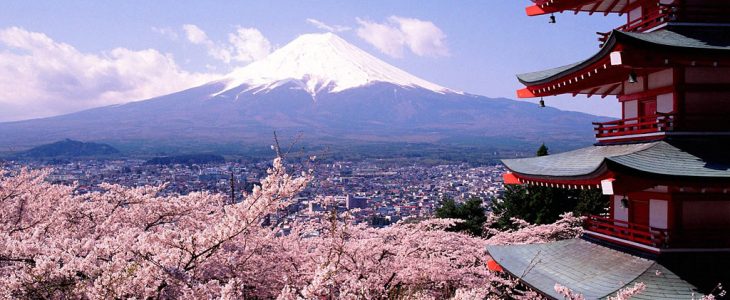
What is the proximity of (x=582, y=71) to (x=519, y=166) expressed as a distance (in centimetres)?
191

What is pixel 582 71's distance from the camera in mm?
8062

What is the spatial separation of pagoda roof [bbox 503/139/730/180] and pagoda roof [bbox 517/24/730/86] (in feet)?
3.92

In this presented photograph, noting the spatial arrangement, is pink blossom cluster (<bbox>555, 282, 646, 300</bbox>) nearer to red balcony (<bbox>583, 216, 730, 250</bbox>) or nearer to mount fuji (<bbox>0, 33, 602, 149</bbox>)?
red balcony (<bbox>583, 216, 730, 250</bbox>)

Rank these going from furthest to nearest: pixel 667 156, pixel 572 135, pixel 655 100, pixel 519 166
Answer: pixel 572 135, pixel 519 166, pixel 655 100, pixel 667 156

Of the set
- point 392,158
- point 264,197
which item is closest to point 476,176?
point 392,158

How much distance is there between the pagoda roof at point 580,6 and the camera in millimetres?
9094

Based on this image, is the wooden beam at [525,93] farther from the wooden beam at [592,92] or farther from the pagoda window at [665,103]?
the pagoda window at [665,103]

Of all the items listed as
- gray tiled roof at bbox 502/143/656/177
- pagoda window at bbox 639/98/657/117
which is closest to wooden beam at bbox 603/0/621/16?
pagoda window at bbox 639/98/657/117

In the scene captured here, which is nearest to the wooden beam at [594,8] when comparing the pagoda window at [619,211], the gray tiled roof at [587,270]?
the pagoda window at [619,211]

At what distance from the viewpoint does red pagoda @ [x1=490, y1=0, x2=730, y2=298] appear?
6.67 metres

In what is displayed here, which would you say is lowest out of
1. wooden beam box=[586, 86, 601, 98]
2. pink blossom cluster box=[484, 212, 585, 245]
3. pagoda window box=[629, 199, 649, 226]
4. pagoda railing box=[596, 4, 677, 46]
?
pink blossom cluster box=[484, 212, 585, 245]

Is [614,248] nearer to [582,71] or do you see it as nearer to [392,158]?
[582,71]

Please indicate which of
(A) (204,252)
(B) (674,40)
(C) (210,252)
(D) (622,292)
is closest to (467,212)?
(B) (674,40)

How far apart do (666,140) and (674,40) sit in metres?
1.29
